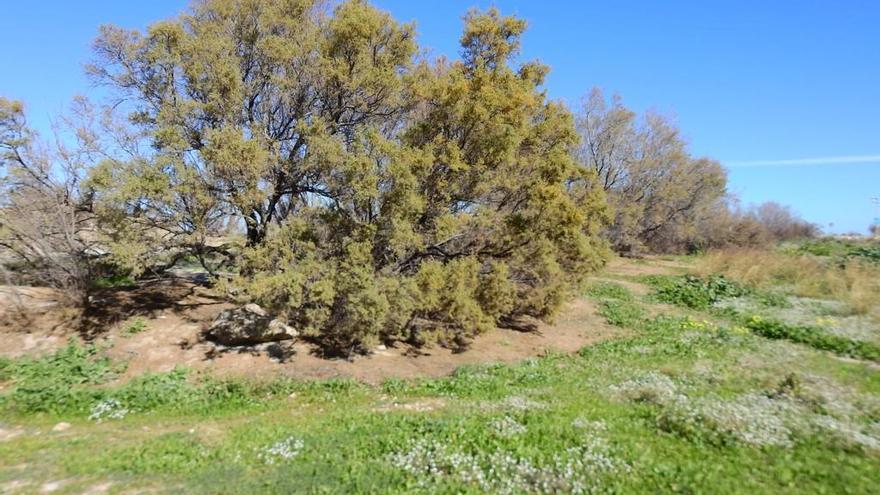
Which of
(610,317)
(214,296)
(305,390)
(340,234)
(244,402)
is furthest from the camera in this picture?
(610,317)

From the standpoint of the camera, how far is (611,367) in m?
11.6

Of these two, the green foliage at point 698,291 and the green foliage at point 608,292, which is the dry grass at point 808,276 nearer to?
the green foliage at point 698,291

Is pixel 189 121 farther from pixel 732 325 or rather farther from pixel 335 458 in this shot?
pixel 732 325

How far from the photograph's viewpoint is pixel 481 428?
7195 mm

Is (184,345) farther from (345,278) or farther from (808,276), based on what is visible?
(808,276)

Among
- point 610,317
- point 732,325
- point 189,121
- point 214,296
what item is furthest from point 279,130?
point 732,325

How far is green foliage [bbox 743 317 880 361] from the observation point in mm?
12438

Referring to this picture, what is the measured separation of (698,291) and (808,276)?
636 cm

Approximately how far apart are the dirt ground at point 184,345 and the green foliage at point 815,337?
5431mm

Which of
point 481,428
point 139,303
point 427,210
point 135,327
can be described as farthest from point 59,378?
point 481,428

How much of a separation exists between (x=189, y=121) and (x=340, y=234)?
4.92m

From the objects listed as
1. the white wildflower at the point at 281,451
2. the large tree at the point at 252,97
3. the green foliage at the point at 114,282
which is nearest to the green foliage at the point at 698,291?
the large tree at the point at 252,97

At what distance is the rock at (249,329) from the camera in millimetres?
12758

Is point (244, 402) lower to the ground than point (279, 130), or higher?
lower
